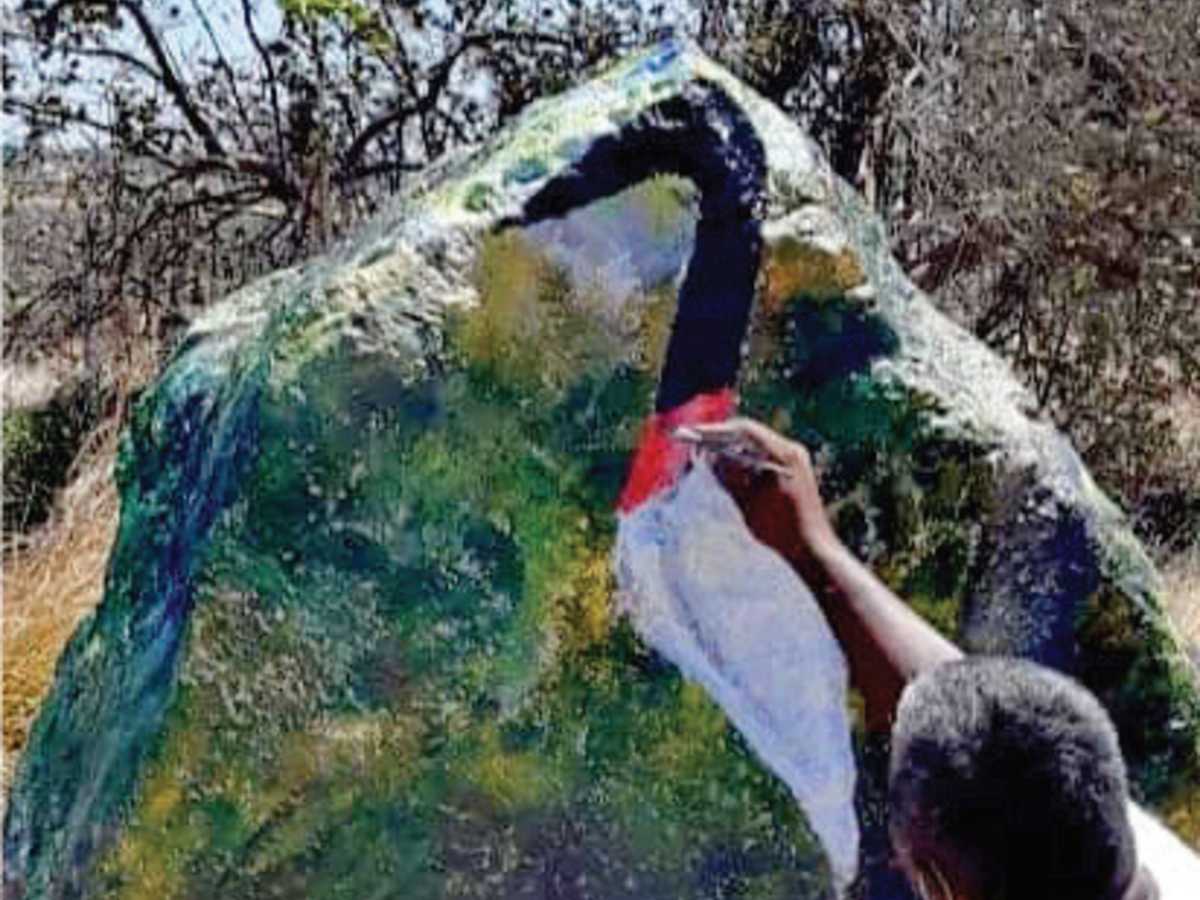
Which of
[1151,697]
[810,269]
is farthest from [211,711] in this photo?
[1151,697]

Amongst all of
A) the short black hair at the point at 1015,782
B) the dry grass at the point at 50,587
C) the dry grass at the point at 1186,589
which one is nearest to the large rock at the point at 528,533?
the short black hair at the point at 1015,782

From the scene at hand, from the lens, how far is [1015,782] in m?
1.87

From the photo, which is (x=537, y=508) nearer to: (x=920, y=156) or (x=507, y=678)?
(x=507, y=678)

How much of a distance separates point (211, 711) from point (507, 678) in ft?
1.10

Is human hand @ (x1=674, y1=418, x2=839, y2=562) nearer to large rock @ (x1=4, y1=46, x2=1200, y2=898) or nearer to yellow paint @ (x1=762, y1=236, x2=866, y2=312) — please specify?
large rock @ (x1=4, y1=46, x2=1200, y2=898)

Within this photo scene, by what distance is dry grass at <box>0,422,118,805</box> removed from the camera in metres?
5.48

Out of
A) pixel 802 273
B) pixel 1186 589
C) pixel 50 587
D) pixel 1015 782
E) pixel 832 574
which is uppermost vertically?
pixel 802 273

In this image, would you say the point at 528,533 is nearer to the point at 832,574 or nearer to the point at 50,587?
the point at 832,574

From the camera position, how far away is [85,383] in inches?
307

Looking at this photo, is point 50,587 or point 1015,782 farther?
point 50,587

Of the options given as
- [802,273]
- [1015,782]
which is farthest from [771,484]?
[1015,782]

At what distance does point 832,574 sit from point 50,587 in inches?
123

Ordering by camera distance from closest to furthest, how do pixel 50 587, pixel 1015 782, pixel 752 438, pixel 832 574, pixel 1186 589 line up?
pixel 1015 782
pixel 832 574
pixel 752 438
pixel 50 587
pixel 1186 589

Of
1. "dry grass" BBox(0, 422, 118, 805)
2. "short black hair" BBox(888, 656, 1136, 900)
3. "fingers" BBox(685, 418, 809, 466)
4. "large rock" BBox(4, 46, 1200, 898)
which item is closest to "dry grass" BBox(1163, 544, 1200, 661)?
"dry grass" BBox(0, 422, 118, 805)
